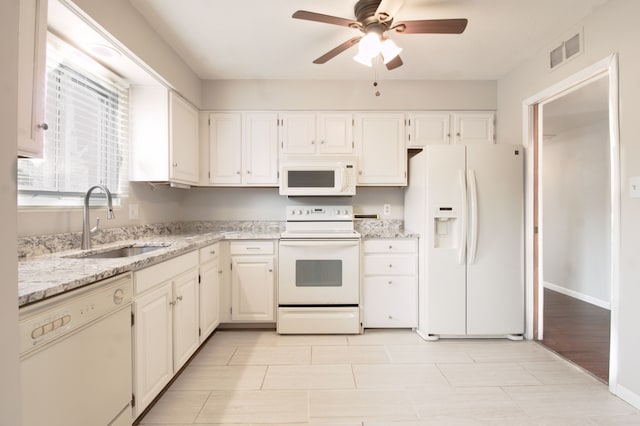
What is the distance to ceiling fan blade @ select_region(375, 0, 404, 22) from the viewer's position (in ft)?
4.98

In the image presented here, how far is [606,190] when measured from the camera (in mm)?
3340

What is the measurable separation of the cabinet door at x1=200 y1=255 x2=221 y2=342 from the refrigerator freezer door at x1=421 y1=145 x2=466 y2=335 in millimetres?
1892

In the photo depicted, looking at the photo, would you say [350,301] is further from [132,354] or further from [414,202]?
[132,354]

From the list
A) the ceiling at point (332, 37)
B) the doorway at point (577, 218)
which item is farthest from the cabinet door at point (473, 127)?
the doorway at point (577, 218)

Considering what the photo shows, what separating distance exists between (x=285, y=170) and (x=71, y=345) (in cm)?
207

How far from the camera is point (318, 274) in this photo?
2607 millimetres

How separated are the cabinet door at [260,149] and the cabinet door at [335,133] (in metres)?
0.48

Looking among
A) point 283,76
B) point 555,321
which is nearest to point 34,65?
point 283,76

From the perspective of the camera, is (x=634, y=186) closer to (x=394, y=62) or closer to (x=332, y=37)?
(x=394, y=62)

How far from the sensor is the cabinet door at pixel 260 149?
115 inches

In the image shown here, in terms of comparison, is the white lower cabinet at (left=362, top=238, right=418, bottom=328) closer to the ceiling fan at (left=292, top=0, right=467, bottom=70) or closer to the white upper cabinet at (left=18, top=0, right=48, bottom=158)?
the ceiling fan at (left=292, top=0, right=467, bottom=70)

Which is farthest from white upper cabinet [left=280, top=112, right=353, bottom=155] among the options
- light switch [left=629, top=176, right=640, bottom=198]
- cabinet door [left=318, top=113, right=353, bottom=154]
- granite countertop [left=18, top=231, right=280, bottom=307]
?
light switch [left=629, top=176, right=640, bottom=198]

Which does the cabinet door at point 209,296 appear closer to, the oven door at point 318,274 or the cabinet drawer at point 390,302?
Result: the oven door at point 318,274

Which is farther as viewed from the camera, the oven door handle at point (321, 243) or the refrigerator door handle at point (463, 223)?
the oven door handle at point (321, 243)
